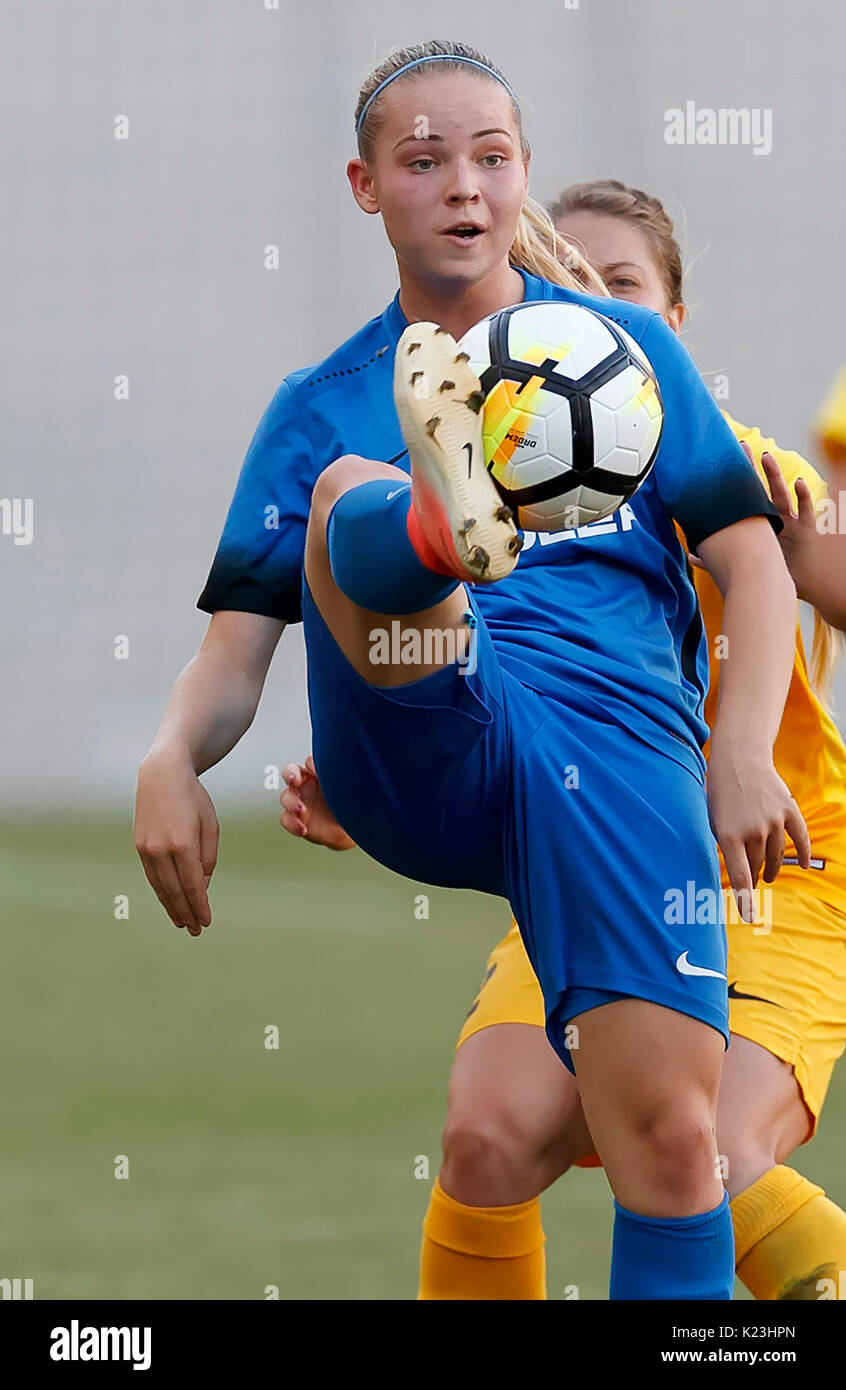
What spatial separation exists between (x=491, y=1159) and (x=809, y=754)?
2.12 feet

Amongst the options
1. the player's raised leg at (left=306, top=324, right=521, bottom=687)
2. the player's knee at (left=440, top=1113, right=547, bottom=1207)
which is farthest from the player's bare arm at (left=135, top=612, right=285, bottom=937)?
the player's knee at (left=440, top=1113, right=547, bottom=1207)

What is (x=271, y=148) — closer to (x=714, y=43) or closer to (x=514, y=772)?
(x=714, y=43)

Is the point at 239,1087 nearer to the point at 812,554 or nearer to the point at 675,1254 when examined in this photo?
the point at 812,554

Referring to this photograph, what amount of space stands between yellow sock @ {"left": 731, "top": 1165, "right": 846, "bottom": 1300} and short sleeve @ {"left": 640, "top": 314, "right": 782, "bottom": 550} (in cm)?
70

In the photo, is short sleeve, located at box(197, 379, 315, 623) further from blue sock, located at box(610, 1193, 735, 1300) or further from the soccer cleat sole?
blue sock, located at box(610, 1193, 735, 1300)

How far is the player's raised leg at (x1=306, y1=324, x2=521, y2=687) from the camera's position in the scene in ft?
4.11

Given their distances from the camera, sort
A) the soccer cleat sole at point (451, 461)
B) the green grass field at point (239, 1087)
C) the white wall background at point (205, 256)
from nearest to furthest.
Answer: the soccer cleat sole at point (451, 461) → the green grass field at point (239, 1087) → the white wall background at point (205, 256)

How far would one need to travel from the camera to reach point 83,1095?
3.46 meters

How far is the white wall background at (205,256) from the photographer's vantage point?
704 centimetres

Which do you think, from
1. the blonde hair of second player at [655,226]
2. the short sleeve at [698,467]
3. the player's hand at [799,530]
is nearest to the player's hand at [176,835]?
the short sleeve at [698,467]

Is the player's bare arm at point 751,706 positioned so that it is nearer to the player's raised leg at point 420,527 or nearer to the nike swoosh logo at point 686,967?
the nike swoosh logo at point 686,967

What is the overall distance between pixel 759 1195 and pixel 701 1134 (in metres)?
0.40

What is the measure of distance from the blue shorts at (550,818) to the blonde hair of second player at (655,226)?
78cm

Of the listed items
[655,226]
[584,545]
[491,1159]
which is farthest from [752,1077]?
[655,226]
